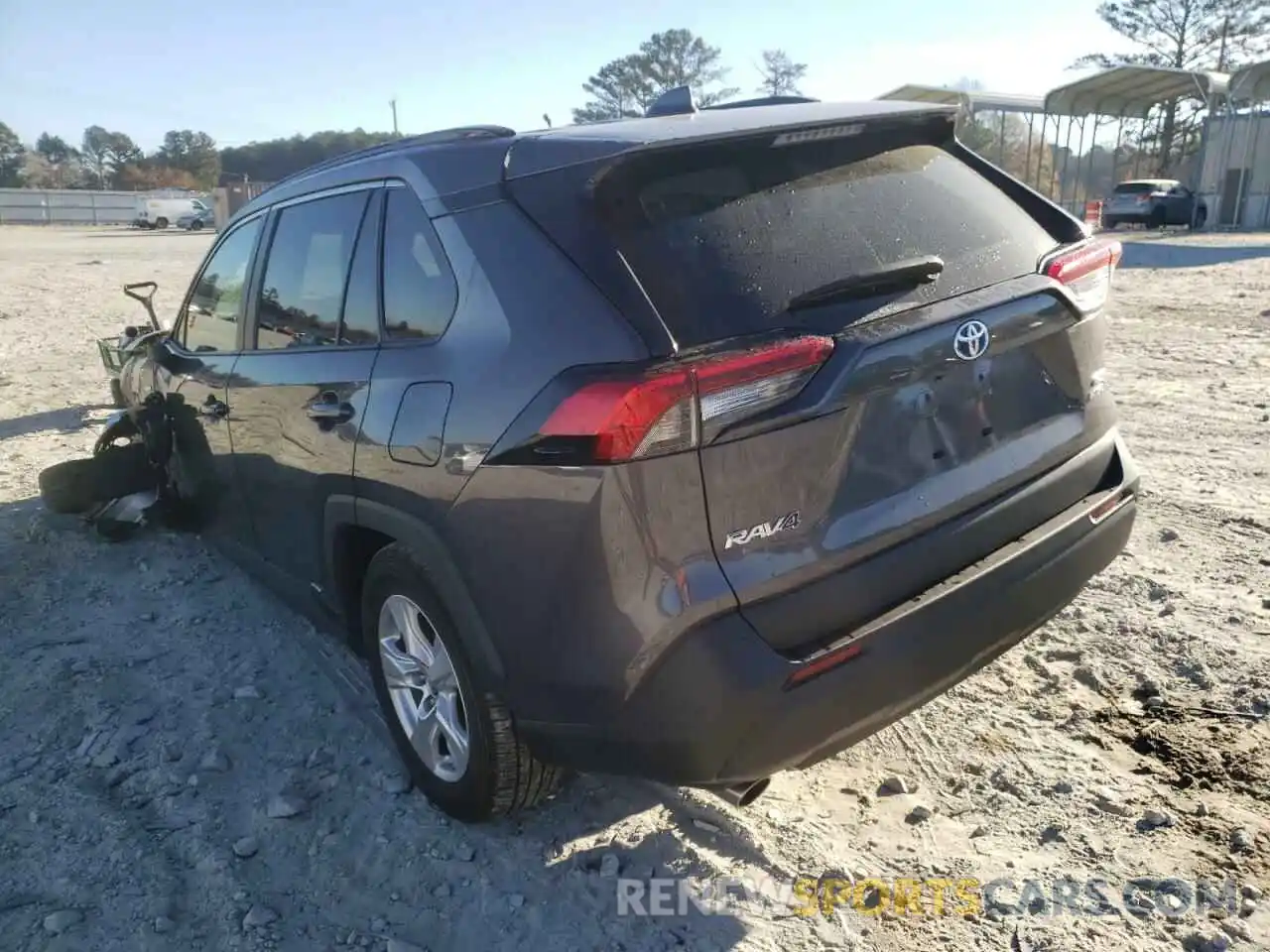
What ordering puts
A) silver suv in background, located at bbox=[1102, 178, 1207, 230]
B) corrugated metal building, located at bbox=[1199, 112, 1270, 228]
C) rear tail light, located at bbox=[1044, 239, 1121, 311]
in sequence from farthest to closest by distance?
1. silver suv in background, located at bbox=[1102, 178, 1207, 230]
2. corrugated metal building, located at bbox=[1199, 112, 1270, 228]
3. rear tail light, located at bbox=[1044, 239, 1121, 311]

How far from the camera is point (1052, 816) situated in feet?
8.96

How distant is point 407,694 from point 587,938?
97 cm

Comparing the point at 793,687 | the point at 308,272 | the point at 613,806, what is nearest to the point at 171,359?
the point at 308,272

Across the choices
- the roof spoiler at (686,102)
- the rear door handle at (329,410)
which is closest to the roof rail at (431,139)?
the roof spoiler at (686,102)

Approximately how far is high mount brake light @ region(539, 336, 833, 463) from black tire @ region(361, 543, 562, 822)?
2.56ft

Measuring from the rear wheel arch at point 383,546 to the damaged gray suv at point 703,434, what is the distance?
0.04ft

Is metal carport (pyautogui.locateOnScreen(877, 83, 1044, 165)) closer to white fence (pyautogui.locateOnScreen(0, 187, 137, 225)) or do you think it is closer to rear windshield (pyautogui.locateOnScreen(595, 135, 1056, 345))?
rear windshield (pyautogui.locateOnScreen(595, 135, 1056, 345))

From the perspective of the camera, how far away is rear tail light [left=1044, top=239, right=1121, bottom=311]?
107 inches

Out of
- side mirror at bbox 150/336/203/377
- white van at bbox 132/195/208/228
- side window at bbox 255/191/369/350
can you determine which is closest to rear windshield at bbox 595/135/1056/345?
side window at bbox 255/191/369/350

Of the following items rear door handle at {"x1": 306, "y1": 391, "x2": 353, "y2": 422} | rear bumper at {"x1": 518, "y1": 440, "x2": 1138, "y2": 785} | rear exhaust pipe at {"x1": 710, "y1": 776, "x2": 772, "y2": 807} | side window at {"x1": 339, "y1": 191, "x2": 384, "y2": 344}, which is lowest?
rear exhaust pipe at {"x1": 710, "y1": 776, "x2": 772, "y2": 807}

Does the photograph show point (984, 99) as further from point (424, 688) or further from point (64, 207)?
point (64, 207)

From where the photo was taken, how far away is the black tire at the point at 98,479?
5.18m

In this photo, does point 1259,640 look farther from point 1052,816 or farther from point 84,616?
point 84,616

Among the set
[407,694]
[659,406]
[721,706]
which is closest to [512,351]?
[659,406]
